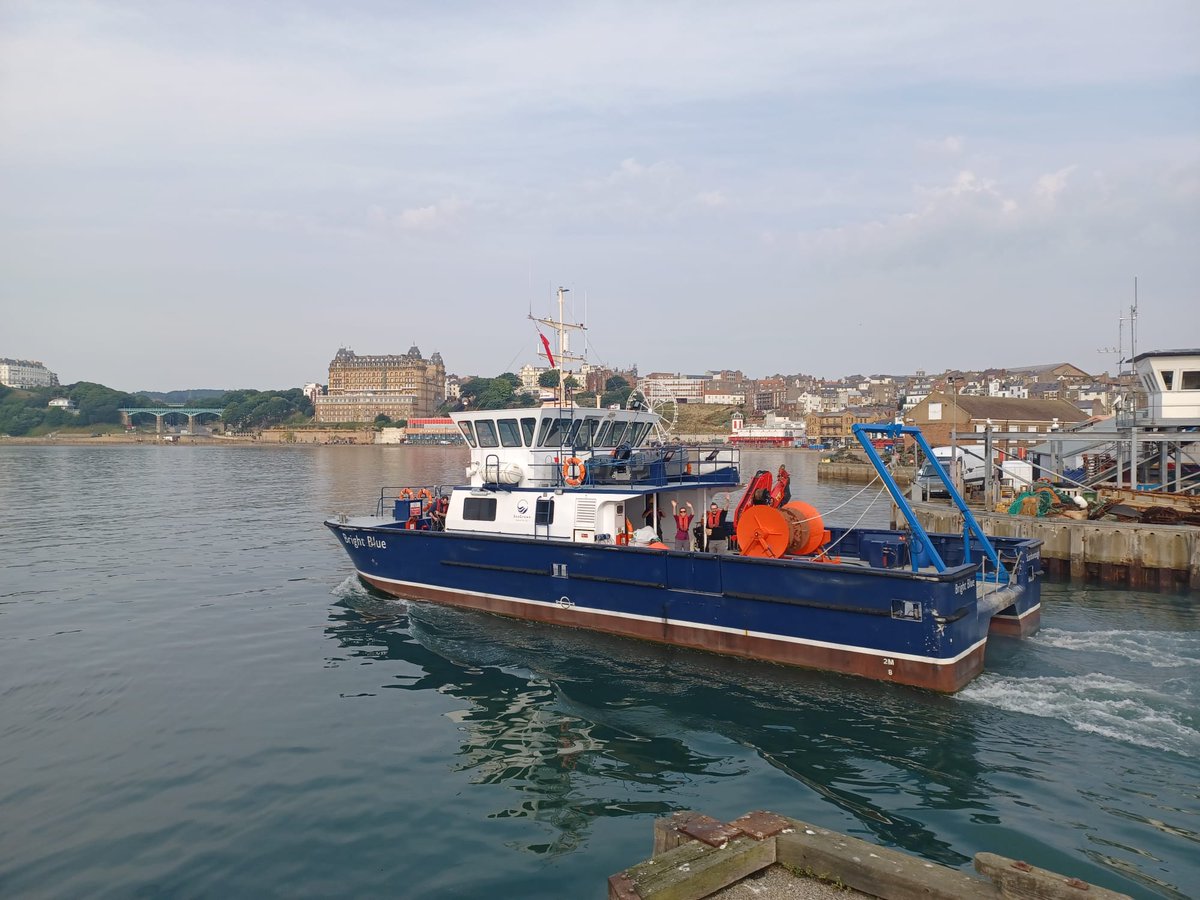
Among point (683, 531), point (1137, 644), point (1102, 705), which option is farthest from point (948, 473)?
point (1102, 705)

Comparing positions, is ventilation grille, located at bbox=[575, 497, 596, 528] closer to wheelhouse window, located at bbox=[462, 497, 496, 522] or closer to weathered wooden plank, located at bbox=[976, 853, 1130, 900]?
wheelhouse window, located at bbox=[462, 497, 496, 522]

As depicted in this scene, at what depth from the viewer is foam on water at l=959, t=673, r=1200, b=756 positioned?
10.8 meters

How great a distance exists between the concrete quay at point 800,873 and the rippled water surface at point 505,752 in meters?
2.35

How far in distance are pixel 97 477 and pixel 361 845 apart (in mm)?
70126

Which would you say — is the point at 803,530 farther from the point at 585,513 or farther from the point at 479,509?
the point at 479,509

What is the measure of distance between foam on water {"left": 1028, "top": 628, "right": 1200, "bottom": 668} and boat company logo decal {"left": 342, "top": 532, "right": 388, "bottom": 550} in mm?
14796

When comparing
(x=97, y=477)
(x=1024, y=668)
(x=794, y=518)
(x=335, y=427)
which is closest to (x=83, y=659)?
(x=794, y=518)

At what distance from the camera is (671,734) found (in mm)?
11320

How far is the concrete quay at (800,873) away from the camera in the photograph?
5133 millimetres

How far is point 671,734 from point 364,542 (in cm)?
1121

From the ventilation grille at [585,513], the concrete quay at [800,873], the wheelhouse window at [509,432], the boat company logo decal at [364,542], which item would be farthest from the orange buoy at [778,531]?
the boat company logo decal at [364,542]

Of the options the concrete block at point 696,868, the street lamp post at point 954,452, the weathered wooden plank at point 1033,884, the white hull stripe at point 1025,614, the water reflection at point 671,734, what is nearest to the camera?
the weathered wooden plank at point 1033,884

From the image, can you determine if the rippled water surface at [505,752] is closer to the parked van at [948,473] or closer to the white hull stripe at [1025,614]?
the white hull stripe at [1025,614]

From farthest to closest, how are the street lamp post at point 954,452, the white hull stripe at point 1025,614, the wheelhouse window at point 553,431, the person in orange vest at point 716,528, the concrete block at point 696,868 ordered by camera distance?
the street lamp post at point 954,452 → the wheelhouse window at point 553,431 → the person in orange vest at point 716,528 → the white hull stripe at point 1025,614 → the concrete block at point 696,868
